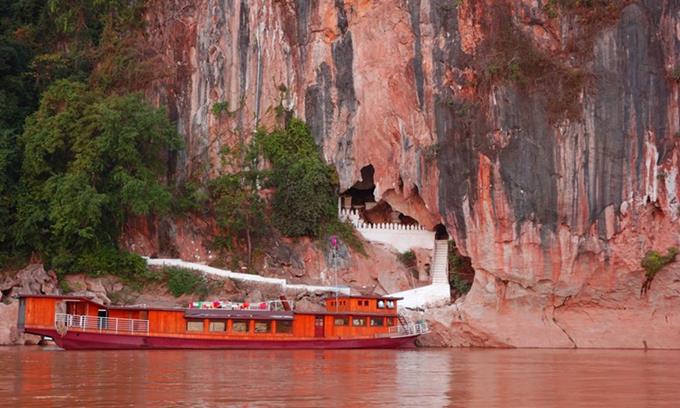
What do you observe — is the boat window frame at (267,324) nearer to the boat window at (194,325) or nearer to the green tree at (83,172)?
the boat window at (194,325)

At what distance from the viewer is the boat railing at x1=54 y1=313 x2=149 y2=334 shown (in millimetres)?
31500

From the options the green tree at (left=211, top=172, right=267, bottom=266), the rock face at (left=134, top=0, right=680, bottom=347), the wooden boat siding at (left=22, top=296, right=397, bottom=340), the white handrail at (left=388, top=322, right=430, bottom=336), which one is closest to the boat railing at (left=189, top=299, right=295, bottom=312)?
the wooden boat siding at (left=22, top=296, right=397, bottom=340)

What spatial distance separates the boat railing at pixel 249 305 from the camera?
111ft

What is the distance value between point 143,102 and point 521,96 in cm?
1304

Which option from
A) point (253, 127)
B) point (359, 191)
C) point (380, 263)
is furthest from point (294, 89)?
point (380, 263)

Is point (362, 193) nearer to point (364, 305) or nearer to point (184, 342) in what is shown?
point (364, 305)

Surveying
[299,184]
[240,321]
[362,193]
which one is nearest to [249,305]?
[240,321]

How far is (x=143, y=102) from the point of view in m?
39.3

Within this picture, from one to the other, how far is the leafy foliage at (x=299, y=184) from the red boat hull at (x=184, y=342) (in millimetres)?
5933

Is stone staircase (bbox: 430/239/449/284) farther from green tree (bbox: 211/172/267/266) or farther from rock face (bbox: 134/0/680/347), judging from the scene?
green tree (bbox: 211/172/267/266)

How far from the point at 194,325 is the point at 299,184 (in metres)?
7.71

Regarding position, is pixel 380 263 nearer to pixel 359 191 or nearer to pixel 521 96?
pixel 359 191

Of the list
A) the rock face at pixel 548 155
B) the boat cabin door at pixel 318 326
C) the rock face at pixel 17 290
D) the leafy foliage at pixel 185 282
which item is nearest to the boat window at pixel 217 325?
the boat cabin door at pixel 318 326

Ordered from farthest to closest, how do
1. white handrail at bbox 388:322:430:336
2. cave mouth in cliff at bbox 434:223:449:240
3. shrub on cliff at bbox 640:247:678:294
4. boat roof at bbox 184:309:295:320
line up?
cave mouth in cliff at bbox 434:223:449:240 < shrub on cliff at bbox 640:247:678:294 < white handrail at bbox 388:322:430:336 < boat roof at bbox 184:309:295:320
